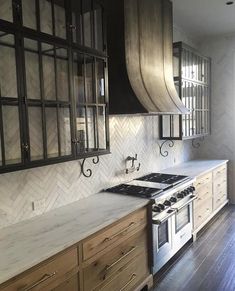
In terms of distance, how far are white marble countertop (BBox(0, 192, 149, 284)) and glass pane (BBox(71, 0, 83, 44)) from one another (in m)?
1.38

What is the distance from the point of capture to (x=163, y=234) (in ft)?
9.56

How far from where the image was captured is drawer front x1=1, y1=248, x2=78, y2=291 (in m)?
1.50

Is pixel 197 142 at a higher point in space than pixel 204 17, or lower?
lower

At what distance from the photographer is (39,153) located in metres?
1.98

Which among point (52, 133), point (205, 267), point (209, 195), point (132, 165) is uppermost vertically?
point (52, 133)

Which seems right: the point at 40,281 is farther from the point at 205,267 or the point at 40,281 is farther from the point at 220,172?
the point at 220,172

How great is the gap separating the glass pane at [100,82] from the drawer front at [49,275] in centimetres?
129

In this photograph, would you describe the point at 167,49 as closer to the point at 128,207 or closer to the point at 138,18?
the point at 138,18

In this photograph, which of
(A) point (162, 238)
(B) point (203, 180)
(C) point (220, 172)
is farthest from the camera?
(C) point (220, 172)

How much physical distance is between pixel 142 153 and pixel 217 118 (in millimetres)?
2207

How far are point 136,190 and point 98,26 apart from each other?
1614mm

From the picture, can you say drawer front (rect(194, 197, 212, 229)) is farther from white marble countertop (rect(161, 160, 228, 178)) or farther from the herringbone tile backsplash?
the herringbone tile backsplash

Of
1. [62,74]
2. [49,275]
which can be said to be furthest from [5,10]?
[49,275]

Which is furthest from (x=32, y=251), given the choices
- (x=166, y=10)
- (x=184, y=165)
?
(x=184, y=165)
